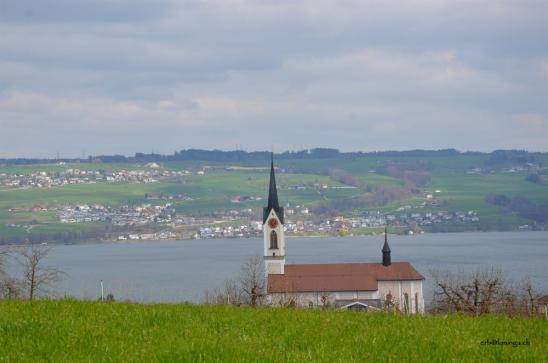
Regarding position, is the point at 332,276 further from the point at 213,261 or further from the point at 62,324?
the point at 213,261

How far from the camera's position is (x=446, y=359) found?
34.8ft

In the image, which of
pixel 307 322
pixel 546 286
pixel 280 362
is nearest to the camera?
pixel 280 362

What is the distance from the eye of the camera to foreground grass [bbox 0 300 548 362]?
34.6ft

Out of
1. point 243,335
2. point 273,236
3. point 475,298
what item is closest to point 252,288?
point 475,298

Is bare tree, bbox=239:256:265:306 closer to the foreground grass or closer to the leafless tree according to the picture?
the leafless tree

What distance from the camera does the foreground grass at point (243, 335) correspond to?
10539 millimetres

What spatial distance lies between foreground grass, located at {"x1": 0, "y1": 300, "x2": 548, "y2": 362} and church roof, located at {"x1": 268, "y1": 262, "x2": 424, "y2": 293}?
63773 millimetres

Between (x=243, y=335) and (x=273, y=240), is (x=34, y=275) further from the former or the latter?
(x=243, y=335)

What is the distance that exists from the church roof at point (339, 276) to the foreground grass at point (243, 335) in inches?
2511

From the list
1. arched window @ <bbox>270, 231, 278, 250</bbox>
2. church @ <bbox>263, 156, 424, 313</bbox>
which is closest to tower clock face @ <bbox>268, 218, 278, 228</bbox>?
church @ <bbox>263, 156, 424, 313</bbox>

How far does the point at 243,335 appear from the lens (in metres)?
11.8

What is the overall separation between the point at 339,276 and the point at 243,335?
7027cm

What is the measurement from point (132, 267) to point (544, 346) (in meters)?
158

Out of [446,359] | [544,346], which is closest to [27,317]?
[446,359]
